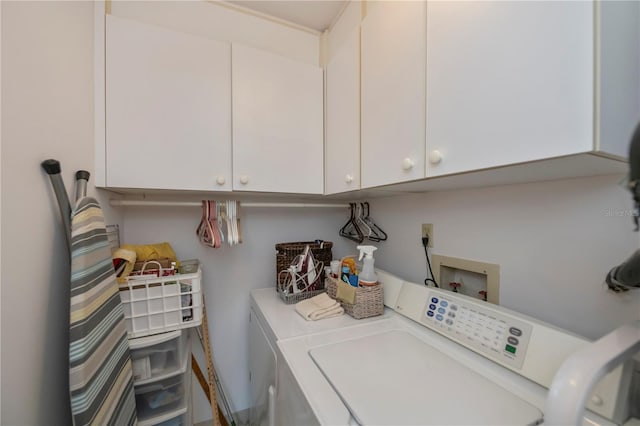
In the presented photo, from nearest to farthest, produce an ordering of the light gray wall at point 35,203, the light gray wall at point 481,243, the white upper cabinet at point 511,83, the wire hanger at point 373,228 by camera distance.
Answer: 1. the white upper cabinet at point 511,83
2. the light gray wall at point 35,203
3. the light gray wall at point 481,243
4. the wire hanger at point 373,228

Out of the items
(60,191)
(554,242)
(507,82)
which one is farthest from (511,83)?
(60,191)

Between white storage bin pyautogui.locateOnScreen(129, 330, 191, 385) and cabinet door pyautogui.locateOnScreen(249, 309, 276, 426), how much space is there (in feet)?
1.18

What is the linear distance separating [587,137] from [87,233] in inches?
53.6

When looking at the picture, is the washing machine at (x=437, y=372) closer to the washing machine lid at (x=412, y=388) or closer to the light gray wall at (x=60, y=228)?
the washing machine lid at (x=412, y=388)

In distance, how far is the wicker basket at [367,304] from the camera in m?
1.20

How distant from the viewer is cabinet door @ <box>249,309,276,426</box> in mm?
1041

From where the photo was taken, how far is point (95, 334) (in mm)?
790

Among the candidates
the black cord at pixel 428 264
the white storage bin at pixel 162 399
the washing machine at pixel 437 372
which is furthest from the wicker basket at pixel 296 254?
the white storage bin at pixel 162 399

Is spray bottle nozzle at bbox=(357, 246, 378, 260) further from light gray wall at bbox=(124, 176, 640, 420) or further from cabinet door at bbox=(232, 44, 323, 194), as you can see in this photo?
cabinet door at bbox=(232, 44, 323, 194)

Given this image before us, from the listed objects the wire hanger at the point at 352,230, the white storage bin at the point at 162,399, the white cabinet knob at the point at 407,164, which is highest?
the white cabinet knob at the point at 407,164

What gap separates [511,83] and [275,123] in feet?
3.53

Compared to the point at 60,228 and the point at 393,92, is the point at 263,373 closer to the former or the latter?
the point at 60,228

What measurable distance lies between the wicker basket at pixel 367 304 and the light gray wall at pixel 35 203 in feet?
3.52

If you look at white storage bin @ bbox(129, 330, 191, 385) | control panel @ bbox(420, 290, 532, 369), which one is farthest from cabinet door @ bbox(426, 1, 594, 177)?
white storage bin @ bbox(129, 330, 191, 385)
